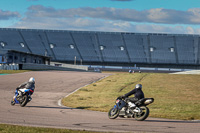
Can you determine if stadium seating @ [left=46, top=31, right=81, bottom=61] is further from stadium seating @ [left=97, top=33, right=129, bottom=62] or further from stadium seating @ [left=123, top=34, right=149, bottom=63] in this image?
stadium seating @ [left=123, top=34, right=149, bottom=63]

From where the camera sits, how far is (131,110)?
52.1 feet

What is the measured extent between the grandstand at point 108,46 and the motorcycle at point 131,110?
276ft

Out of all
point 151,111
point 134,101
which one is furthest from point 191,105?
point 134,101

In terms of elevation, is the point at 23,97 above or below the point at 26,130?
above

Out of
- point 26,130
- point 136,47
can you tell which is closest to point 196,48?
point 136,47

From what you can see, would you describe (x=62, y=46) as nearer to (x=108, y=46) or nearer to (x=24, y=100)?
(x=108, y=46)

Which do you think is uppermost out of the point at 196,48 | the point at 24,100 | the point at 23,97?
the point at 196,48

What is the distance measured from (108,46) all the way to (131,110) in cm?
9156

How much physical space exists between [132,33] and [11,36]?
34.9 meters

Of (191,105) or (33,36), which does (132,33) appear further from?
(191,105)

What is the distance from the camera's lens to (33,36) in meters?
110

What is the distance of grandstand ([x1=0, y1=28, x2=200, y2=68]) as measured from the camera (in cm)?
10294

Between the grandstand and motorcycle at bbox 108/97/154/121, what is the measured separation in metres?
84.0

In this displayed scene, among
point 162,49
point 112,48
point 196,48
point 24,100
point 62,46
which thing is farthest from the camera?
point 62,46
